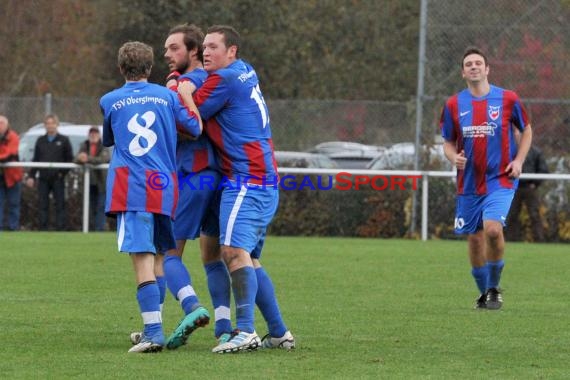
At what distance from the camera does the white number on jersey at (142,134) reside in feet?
24.7

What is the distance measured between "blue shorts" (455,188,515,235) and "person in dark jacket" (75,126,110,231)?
1033 centimetres

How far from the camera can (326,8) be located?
3616 cm

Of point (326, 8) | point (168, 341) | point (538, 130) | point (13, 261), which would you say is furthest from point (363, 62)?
point (168, 341)

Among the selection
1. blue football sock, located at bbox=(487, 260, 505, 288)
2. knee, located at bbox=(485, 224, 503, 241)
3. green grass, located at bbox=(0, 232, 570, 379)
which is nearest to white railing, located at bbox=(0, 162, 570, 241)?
green grass, located at bbox=(0, 232, 570, 379)

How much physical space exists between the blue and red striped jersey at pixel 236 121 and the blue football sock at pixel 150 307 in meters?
0.82

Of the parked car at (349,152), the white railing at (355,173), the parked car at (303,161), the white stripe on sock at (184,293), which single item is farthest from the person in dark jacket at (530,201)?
the white stripe on sock at (184,293)

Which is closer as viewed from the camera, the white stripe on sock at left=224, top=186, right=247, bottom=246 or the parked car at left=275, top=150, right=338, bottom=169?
the white stripe on sock at left=224, top=186, right=247, bottom=246

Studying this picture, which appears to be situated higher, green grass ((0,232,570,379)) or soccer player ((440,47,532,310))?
soccer player ((440,47,532,310))

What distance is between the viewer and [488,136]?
10.6m

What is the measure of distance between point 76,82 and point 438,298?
26.2 metres

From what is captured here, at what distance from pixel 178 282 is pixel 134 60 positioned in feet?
4.46

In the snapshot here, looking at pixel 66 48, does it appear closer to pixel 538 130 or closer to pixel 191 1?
pixel 191 1

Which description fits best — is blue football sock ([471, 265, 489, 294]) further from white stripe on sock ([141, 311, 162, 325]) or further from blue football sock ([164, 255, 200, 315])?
white stripe on sock ([141, 311, 162, 325])

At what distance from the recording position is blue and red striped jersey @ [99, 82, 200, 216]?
754cm
